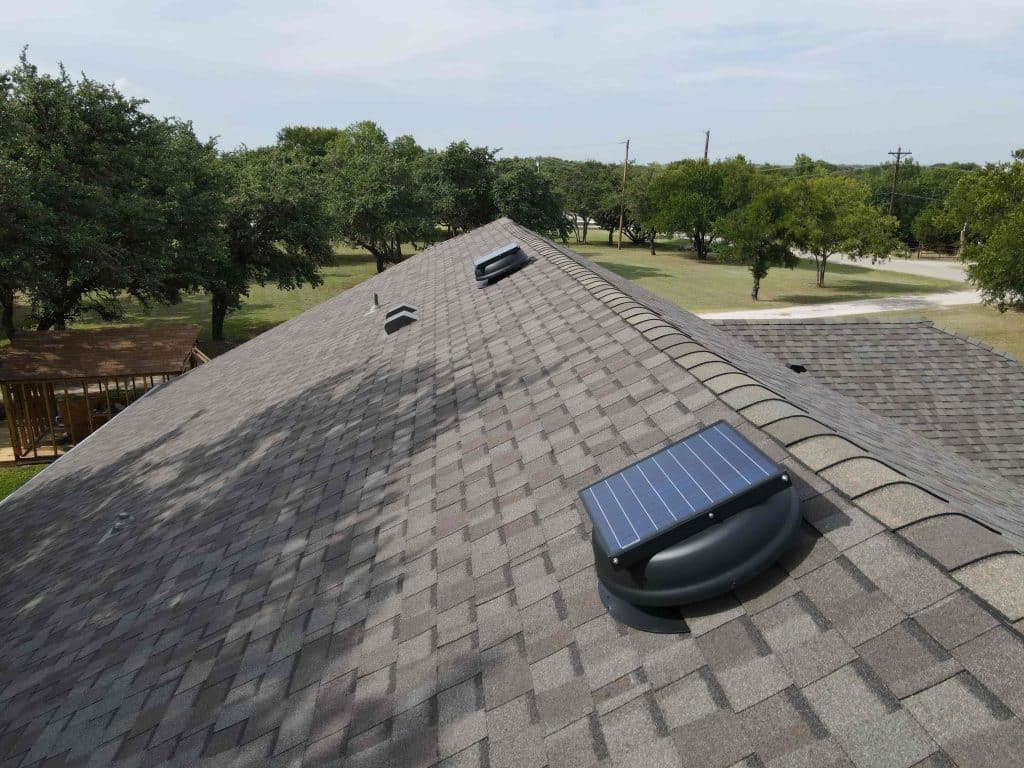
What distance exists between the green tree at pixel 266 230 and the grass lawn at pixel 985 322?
110 ft

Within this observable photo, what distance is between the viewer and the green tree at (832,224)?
46438 millimetres

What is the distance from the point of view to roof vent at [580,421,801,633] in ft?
10.2

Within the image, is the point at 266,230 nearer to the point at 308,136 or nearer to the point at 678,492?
the point at 678,492

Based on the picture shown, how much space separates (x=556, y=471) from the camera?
5.01 meters

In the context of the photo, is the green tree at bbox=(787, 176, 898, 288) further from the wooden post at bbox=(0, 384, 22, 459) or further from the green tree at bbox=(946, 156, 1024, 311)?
the wooden post at bbox=(0, 384, 22, 459)

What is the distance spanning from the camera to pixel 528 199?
57.5 m

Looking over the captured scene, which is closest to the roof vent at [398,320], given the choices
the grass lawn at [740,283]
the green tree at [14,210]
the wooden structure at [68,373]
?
the wooden structure at [68,373]

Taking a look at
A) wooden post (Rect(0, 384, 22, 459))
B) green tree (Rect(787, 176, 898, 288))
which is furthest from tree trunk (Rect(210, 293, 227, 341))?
green tree (Rect(787, 176, 898, 288))

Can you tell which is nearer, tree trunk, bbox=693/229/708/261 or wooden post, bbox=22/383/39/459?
wooden post, bbox=22/383/39/459

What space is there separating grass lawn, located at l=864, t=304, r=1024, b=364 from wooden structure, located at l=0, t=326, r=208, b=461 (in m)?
34.8

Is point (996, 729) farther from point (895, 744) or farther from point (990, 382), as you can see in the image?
point (990, 382)

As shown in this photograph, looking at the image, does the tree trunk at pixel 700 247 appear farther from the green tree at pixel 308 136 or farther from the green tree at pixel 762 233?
the green tree at pixel 308 136

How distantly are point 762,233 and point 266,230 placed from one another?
31.9 meters

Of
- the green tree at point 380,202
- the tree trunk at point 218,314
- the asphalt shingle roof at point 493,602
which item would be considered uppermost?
the green tree at point 380,202
